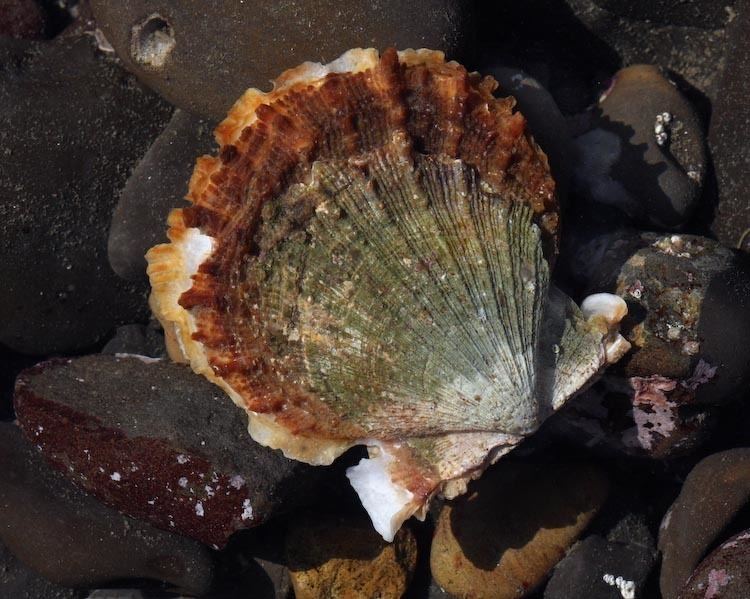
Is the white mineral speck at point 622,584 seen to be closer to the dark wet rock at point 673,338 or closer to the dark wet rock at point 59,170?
the dark wet rock at point 673,338

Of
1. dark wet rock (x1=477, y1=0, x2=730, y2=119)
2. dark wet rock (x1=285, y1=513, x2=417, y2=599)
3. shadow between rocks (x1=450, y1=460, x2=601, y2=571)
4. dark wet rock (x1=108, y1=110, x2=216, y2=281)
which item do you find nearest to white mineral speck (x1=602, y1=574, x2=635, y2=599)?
shadow between rocks (x1=450, y1=460, x2=601, y2=571)

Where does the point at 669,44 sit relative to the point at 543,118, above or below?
above

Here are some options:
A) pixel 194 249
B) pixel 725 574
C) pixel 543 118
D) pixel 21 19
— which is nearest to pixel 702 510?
pixel 725 574

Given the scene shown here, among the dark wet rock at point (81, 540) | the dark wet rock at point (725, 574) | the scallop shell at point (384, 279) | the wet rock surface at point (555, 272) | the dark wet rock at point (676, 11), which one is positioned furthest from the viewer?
the dark wet rock at point (676, 11)

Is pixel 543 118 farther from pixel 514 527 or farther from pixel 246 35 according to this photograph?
pixel 514 527

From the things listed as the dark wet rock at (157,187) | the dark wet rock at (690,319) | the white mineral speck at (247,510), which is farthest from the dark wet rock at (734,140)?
the white mineral speck at (247,510)

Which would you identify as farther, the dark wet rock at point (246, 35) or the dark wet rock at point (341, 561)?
the dark wet rock at point (341, 561)
